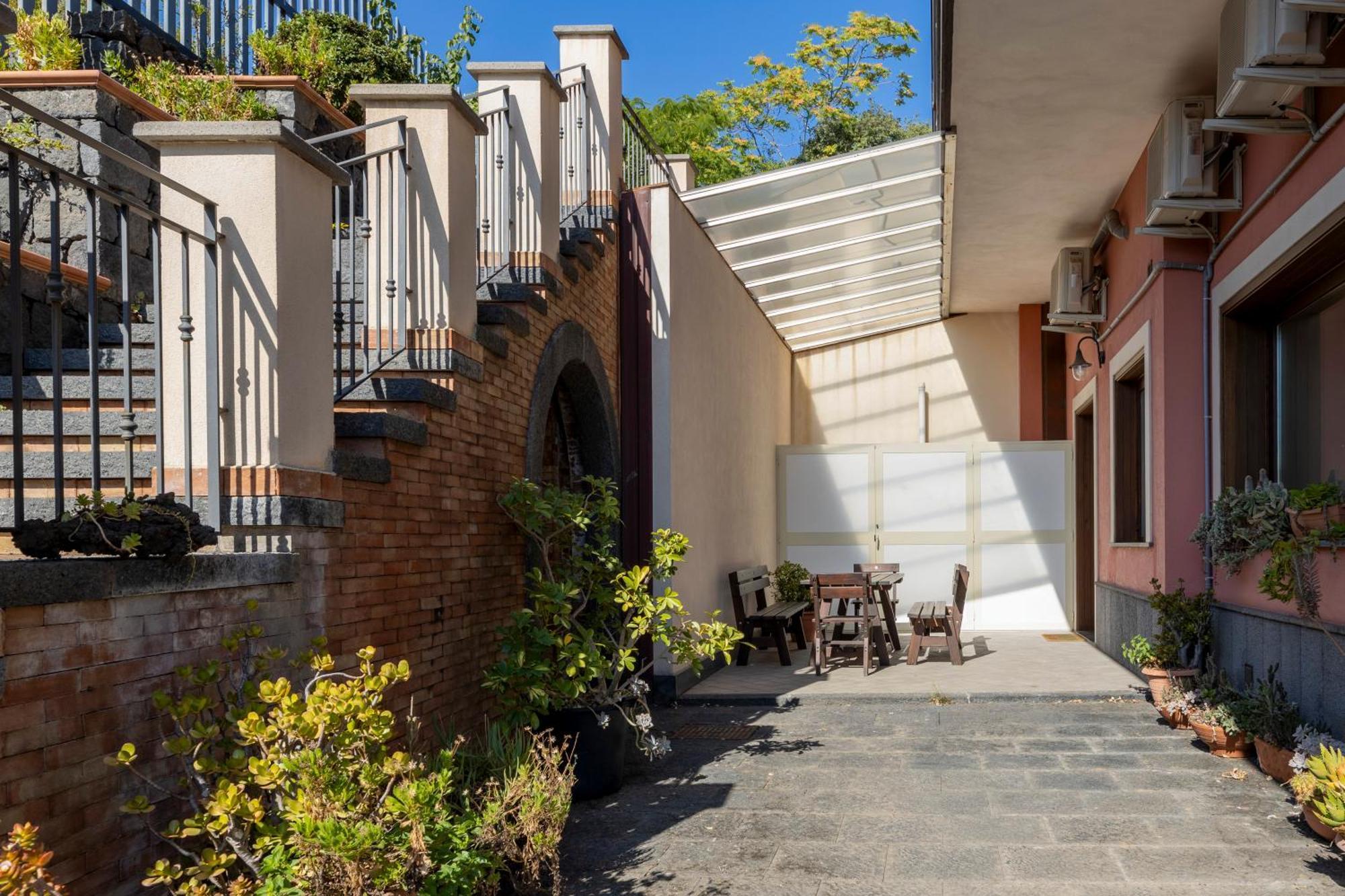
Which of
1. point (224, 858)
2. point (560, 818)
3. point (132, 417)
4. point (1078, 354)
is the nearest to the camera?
point (224, 858)

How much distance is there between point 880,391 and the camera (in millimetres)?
14945

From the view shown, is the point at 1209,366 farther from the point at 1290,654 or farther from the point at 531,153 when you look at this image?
the point at 531,153

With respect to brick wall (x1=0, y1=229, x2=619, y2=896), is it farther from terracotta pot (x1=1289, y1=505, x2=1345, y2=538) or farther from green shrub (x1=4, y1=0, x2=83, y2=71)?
terracotta pot (x1=1289, y1=505, x2=1345, y2=538)

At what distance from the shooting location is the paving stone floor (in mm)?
4105

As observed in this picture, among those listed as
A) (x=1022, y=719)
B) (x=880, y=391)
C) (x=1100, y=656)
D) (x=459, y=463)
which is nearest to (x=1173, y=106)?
(x=1022, y=719)

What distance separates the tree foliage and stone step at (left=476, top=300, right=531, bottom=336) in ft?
63.1

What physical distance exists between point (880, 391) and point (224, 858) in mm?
12721

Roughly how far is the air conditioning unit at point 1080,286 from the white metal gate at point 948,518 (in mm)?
3121

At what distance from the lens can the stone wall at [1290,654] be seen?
5.07 metres

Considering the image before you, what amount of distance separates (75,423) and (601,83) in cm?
486

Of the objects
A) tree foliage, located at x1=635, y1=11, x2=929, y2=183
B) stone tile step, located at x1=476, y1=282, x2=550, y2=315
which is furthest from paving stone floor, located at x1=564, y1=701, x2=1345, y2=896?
tree foliage, located at x1=635, y1=11, x2=929, y2=183

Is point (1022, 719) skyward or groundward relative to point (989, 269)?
groundward

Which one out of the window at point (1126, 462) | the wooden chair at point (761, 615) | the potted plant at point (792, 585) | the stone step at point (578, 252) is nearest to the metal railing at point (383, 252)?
the stone step at point (578, 252)

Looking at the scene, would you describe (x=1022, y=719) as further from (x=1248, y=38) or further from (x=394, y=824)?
(x=394, y=824)
